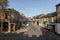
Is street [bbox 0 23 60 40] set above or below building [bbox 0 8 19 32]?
below

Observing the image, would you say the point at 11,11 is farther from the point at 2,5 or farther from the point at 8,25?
the point at 2,5

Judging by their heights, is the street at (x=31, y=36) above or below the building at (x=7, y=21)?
below

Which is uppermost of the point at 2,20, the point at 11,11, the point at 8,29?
the point at 11,11

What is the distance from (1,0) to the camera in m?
25.9

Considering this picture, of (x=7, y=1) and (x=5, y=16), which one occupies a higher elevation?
(x=7, y=1)

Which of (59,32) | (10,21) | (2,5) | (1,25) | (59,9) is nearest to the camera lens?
(59,32)

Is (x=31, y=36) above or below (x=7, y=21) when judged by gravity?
below

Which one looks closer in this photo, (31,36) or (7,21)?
(31,36)

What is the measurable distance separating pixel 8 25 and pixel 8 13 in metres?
3.30

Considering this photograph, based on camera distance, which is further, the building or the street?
the building

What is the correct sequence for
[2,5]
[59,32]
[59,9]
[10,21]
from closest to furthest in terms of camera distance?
[59,32], [2,5], [59,9], [10,21]

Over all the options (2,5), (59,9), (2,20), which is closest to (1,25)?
(2,20)

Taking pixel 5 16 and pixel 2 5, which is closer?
pixel 2 5

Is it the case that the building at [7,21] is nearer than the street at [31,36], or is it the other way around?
the street at [31,36]
